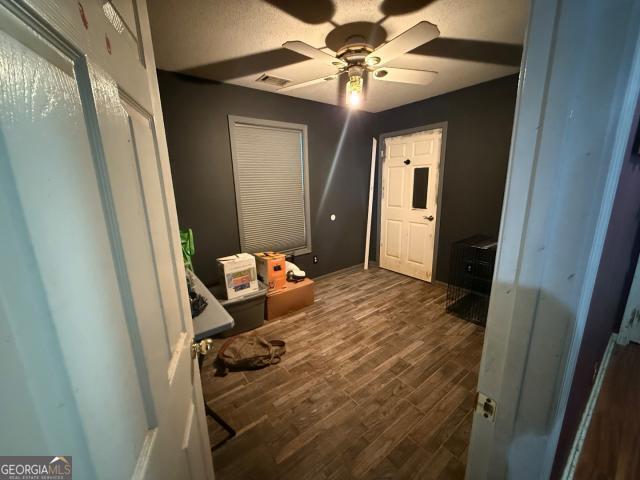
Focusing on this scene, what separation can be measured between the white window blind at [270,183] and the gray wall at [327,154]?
Result: 11 centimetres

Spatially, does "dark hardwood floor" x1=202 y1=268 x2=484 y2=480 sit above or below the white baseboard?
below

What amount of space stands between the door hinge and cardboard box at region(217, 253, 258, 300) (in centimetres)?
224

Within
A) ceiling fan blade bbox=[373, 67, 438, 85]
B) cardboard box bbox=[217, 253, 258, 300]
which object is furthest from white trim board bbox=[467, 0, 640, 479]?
cardboard box bbox=[217, 253, 258, 300]

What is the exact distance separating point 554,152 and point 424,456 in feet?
5.50

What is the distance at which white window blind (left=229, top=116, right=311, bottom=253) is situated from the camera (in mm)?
2956

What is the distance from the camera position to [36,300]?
259 mm

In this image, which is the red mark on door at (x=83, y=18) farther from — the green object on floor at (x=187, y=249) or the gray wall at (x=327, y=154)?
the gray wall at (x=327, y=154)

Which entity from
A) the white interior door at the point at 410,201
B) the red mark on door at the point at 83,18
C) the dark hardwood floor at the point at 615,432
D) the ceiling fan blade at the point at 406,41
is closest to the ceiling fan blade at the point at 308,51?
the ceiling fan blade at the point at 406,41

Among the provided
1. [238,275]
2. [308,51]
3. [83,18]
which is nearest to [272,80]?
[308,51]

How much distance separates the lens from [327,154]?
364cm

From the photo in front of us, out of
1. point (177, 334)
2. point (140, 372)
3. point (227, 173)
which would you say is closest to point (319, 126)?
point (227, 173)

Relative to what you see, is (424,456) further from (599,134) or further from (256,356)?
(599,134)

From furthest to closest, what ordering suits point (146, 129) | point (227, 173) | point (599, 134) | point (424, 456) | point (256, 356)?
1. point (227, 173)
2. point (256, 356)
3. point (424, 456)
4. point (146, 129)
5. point (599, 134)

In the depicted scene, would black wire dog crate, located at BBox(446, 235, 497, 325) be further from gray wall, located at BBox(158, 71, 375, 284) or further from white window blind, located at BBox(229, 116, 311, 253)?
white window blind, located at BBox(229, 116, 311, 253)
